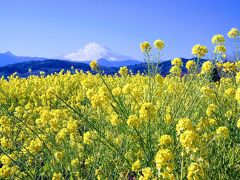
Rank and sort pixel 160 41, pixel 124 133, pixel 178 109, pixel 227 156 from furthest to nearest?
Result: pixel 160 41, pixel 178 109, pixel 124 133, pixel 227 156

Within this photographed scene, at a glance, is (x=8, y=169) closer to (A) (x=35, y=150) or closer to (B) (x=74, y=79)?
(A) (x=35, y=150)

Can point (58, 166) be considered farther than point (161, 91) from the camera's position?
No

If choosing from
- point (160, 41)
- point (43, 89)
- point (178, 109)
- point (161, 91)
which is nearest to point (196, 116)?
point (178, 109)

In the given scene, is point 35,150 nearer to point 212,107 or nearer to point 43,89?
point 212,107

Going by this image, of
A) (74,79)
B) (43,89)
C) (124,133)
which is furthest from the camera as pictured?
(74,79)

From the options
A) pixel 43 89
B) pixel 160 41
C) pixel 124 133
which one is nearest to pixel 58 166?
pixel 124 133

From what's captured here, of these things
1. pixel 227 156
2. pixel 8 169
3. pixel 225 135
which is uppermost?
pixel 225 135

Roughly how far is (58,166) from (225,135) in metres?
1.47

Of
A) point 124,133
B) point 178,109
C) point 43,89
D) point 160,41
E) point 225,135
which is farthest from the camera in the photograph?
point 43,89

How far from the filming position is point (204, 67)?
409 centimetres

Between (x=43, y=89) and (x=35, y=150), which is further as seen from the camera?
(x=43, y=89)

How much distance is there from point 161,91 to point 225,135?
1.86m

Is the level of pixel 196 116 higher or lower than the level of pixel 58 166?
higher

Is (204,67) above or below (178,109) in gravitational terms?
above
